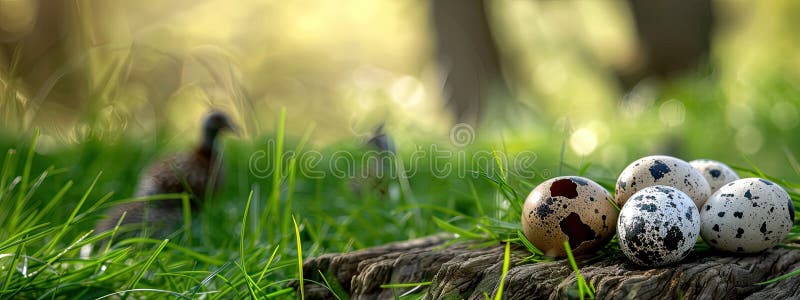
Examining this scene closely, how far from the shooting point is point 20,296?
225 centimetres

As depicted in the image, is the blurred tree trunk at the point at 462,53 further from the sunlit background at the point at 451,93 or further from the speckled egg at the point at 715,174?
the speckled egg at the point at 715,174

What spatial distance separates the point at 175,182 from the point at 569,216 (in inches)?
96.9

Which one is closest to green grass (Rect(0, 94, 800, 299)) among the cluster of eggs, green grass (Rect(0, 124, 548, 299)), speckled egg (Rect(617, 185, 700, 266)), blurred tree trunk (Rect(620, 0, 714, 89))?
green grass (Rect(0, 124, 548, 299))

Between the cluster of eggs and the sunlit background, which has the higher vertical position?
the cluster of eggs

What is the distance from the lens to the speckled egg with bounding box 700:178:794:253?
80.4 inches

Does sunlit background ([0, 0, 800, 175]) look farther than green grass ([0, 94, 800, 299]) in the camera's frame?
Yes

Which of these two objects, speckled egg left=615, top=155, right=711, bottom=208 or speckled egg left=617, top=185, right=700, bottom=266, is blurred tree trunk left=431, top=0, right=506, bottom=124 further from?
A: speckled egg left=617, top=185, right=700, bottom=266

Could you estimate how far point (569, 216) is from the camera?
203cm

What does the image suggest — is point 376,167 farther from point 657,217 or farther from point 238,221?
point 657,217

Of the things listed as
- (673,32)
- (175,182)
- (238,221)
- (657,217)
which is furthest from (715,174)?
(673,32)

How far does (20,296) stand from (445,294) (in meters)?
1.38

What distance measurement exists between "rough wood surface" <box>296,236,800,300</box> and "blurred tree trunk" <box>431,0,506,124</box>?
6.13 metres

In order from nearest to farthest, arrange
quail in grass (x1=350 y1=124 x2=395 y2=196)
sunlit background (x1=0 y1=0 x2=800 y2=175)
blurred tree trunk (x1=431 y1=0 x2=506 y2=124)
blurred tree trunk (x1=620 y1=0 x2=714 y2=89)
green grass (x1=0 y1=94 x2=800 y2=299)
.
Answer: green grass (x1=0 y1=94 x2=800 y2=299), quail in grass (x1=350 y1=124 x2=395 y2=196), sunlit background (x1=0 y1=0 x2=800 y2=175), blurred tree trunk (x1=620 y1=0 x2=714 y2=89), blurred tree trunk (x1=431 y1=0 x2=506 y2=124)

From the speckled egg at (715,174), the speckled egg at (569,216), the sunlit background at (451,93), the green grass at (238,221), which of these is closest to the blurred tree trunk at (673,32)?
the sunlit background at (451,93)
